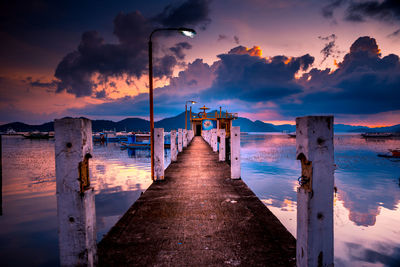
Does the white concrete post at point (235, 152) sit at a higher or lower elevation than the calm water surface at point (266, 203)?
higher

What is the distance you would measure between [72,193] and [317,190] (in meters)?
2.36

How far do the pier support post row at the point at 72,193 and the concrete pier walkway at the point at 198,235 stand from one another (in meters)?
0.64

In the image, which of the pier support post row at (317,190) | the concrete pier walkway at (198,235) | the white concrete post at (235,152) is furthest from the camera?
the white concrete post at (235,152)

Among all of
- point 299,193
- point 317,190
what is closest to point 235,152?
→ point 299,193

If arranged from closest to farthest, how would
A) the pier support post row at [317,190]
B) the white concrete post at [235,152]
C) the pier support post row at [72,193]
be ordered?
the pier support post row at [317,190], the pier support post row at [72,193], the white concrete post at [235,152]

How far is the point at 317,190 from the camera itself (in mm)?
1743

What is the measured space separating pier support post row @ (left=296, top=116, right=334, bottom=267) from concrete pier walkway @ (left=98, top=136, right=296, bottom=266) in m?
0.70

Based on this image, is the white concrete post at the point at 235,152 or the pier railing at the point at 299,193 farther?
the white concrete post at the point at 235,152

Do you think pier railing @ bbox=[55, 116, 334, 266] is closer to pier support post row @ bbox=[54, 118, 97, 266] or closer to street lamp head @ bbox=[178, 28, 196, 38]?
pier support post row @ bbox=[54, 118, 97, 266]

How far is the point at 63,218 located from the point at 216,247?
75.8 inches

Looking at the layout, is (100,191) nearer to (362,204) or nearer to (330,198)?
(330,198)

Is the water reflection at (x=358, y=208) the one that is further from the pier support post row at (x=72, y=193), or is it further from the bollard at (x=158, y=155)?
the pier support post row at (x=72, y=193)

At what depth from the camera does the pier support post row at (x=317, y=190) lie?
5.65ft

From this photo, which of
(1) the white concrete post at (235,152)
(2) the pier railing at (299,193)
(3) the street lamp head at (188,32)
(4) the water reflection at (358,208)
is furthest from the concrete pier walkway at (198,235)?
(3) the street lamp head at (188,32)
